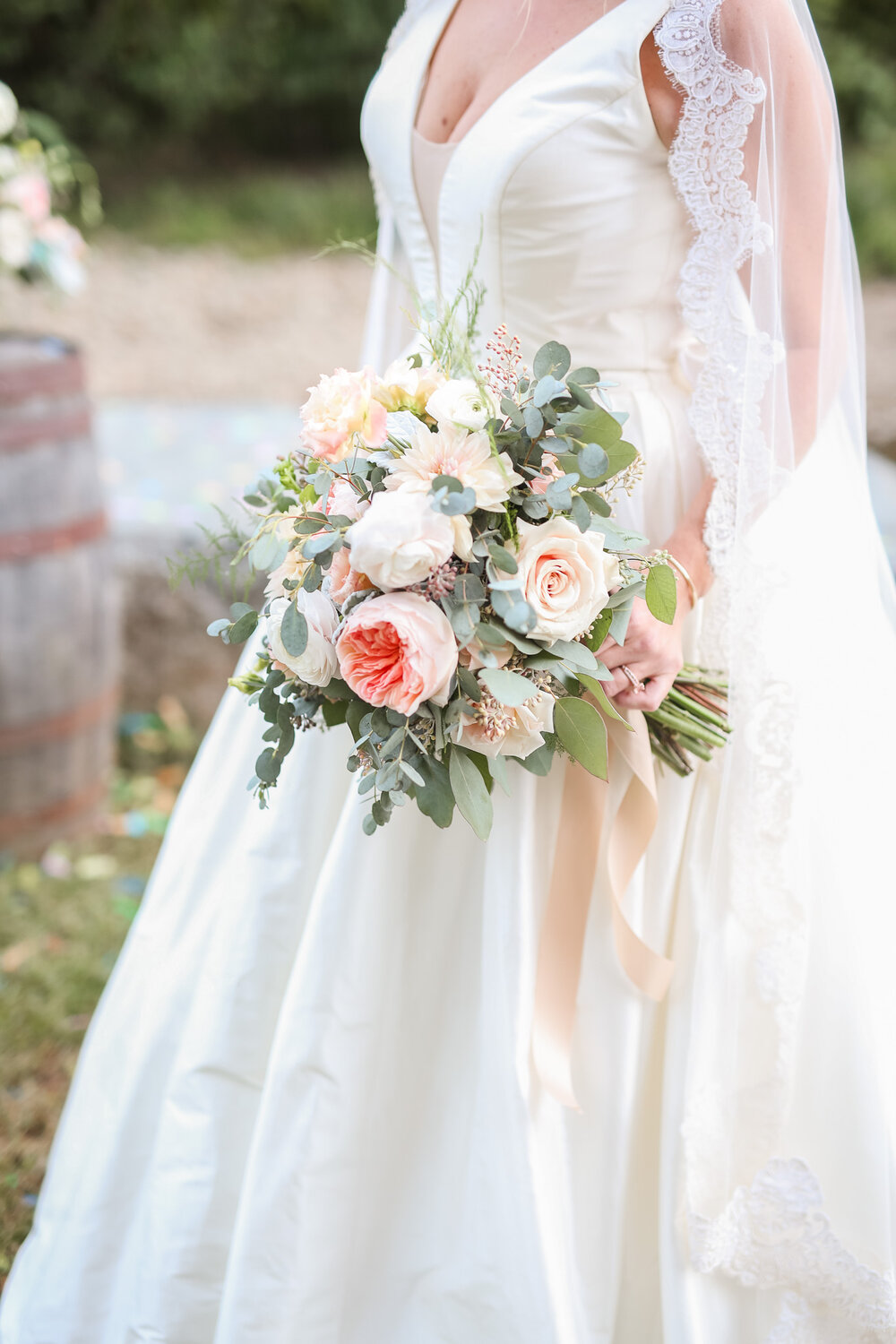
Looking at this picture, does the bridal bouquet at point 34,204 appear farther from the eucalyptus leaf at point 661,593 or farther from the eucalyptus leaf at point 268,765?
the eucalyptus leaf at point 661,593

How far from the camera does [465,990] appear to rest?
142 centimetres

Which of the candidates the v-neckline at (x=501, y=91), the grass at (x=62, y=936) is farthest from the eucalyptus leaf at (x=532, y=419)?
the grass at (x=62, y=936)

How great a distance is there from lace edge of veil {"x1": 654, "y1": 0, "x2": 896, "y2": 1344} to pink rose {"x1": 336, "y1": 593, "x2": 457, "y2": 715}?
1.34ft

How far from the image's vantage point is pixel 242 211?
430 inches

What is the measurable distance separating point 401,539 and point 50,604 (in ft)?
6.46

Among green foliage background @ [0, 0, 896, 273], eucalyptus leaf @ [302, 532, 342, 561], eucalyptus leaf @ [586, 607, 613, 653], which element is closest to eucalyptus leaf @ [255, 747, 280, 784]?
eucalyptus leaf @ [302, 532, 342, 561]

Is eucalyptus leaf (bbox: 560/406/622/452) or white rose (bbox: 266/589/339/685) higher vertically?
eucalyptus leaf (bbox: 560/406/622/452)

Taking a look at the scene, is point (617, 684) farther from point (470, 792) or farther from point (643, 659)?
point (470, 792)

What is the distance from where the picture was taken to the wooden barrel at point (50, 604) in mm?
2635

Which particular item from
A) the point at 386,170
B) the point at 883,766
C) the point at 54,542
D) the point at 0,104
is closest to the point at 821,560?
the point at 883,766

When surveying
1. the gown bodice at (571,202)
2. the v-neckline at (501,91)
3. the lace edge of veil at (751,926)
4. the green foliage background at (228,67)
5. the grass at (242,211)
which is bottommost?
the lace edge of veil at (751,926)

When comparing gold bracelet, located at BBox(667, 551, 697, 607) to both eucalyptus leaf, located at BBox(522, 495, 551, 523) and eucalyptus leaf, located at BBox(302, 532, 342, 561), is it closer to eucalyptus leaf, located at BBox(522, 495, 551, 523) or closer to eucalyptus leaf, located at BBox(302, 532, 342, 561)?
eucalyptus leaf, located at BBox(522, 495, 551, 523)

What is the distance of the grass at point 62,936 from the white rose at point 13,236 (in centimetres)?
130

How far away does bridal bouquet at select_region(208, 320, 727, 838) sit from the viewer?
1053mm
